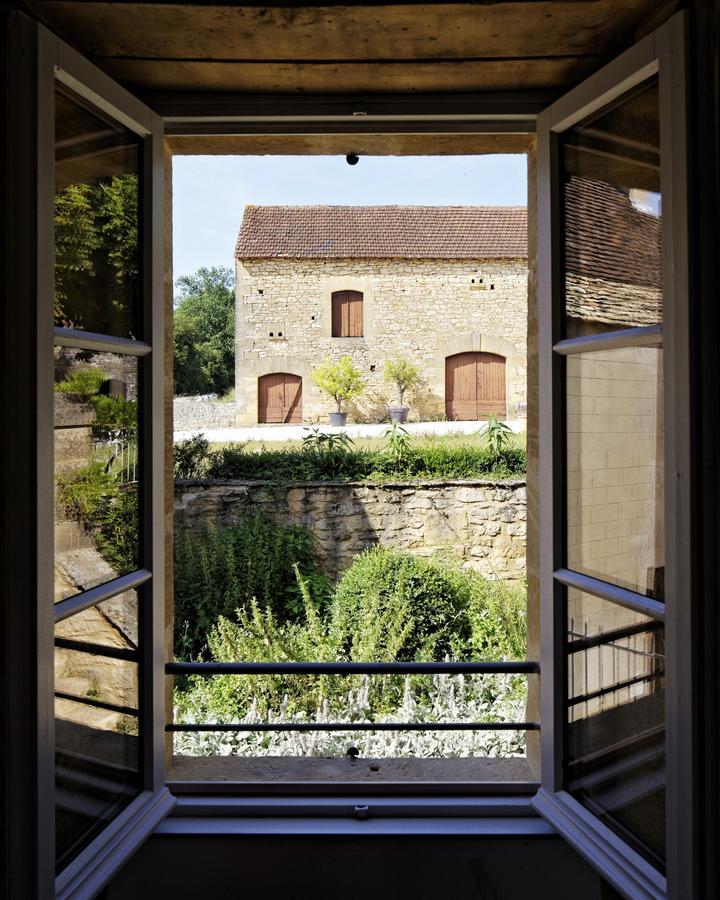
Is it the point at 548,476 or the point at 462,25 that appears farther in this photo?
the point at 548,476

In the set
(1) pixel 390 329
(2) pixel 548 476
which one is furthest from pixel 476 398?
(2) pixel 548 476

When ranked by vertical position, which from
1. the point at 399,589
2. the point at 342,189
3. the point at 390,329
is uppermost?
the point at 342,189

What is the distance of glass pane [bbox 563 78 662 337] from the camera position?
1.20 meters

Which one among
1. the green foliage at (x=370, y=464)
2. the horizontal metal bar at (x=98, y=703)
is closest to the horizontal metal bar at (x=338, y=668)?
the horizontal metal bar at (x=98, y=703)

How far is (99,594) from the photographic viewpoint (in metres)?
1.27

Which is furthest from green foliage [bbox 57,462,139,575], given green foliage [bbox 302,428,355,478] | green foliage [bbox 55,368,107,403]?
green foliage [bbox 302,428,355,478]

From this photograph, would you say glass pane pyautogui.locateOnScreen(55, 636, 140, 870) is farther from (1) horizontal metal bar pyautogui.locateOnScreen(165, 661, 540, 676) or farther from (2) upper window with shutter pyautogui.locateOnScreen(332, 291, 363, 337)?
(2) upper window with shutter pyautogui.locateOnScreen(332, 291, 363, 337)

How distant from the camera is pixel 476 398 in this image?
13.8 m

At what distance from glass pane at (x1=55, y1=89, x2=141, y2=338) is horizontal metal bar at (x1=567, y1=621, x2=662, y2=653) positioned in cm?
109

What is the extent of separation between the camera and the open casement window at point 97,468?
3.52ft

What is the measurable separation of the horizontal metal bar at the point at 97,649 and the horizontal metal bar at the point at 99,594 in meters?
0.05

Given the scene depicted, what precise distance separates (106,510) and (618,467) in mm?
979
